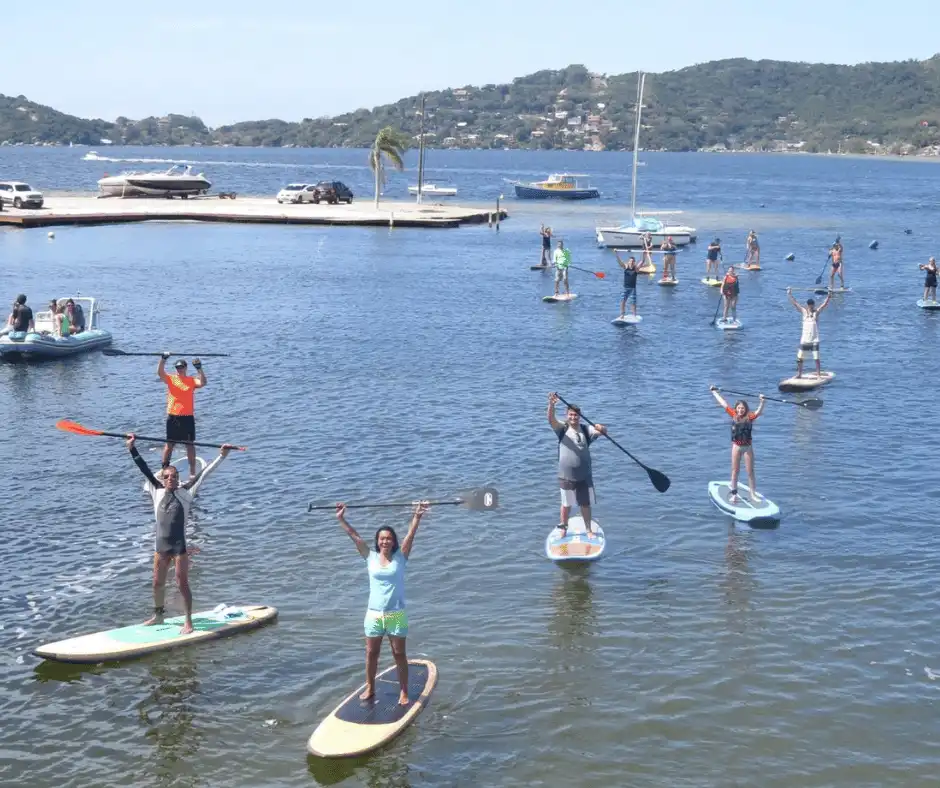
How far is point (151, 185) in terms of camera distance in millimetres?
97500

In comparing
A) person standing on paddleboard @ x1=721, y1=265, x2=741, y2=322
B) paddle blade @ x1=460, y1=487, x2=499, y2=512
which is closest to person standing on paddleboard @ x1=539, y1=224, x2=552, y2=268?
person standing on paddleboard @ x1=721, y1=265, x2=741, y2=322

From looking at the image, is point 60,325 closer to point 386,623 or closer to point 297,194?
point 386,623

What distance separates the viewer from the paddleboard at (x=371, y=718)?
42.9 feet

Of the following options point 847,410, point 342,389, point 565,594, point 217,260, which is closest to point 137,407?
point 342,389

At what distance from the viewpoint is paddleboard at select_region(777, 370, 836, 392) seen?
104 ft

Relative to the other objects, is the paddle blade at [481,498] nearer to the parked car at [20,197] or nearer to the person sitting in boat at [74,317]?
the person sitting in boat at [74,317]

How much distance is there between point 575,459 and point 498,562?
83.8 inches

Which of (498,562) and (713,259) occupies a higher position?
(713,259)

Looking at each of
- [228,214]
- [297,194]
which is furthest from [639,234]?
[297,194]

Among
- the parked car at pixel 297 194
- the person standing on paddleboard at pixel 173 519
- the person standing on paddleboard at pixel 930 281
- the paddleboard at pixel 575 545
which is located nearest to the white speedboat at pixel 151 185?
the parked car at pixel 297 194

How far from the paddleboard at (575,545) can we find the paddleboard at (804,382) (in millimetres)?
13505

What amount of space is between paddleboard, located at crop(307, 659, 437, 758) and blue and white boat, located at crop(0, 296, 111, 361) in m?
22.6

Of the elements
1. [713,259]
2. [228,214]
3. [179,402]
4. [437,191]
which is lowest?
[437,191]

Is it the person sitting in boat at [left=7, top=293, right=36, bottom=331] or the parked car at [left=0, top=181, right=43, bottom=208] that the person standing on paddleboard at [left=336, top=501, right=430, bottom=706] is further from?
the parked car at [left=0, top=181, right=43, bottom=208]
